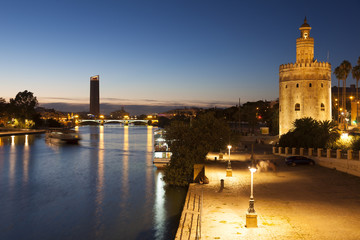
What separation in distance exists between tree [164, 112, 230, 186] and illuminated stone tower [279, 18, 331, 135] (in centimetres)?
1635

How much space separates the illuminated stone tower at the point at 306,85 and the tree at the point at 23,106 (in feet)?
372

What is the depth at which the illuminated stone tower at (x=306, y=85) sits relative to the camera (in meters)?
Result: 52.4

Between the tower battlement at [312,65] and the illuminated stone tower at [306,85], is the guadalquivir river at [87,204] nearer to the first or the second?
the illuminated stone tower at [306,85]

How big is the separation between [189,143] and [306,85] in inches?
1004

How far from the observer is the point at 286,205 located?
19094 mm

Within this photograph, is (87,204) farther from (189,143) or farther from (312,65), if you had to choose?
(312,65)

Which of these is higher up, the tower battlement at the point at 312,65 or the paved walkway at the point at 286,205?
the tower battlement at the point at 312,65

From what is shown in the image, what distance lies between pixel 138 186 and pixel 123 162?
783 inches

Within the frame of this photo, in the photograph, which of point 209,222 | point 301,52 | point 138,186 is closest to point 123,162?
point 138,186

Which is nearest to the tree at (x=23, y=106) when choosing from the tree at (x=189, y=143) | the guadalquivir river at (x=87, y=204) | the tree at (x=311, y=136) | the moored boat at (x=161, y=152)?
the guadalquivir river at (x=87, y=204)

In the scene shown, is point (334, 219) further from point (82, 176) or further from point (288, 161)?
point (82, 176)

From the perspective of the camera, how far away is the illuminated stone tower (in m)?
52.4

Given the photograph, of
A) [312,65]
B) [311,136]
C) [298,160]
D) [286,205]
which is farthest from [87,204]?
[312,65]

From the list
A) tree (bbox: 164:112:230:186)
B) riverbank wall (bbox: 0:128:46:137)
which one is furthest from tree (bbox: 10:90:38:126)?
tree (bbox: 164:112:230:186)
